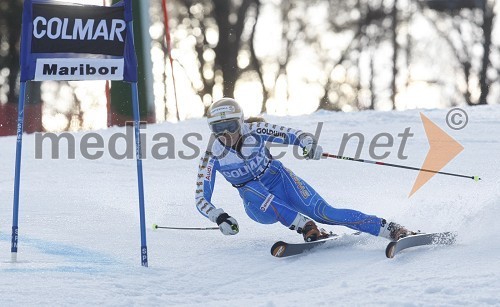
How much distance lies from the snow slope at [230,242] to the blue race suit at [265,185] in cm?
24

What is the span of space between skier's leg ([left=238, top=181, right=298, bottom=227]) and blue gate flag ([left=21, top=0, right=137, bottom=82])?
1.22m

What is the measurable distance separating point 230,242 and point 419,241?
5.09 ft

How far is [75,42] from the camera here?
5.87 metres

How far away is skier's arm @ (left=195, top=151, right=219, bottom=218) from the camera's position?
6.40m

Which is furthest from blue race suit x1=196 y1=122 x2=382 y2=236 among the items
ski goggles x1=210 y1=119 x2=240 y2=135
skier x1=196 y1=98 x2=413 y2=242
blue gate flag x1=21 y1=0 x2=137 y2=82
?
blue gate flag x1=21 y1=0 x2=137 y2=82

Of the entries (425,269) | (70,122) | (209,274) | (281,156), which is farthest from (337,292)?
(70,122)

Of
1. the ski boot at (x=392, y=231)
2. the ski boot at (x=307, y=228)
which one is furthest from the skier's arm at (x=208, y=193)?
the ski boot at (x=392, y=231)

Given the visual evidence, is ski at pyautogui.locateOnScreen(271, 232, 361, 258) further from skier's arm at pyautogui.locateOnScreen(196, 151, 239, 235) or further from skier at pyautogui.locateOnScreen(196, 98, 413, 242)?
skier's arm at pyautogui.locateOnScreen(196, 151, 239, 235)

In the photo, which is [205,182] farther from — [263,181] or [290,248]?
[290,248]

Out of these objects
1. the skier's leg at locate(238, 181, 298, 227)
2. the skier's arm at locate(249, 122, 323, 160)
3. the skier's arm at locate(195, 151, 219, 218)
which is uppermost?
the skier's arm at locate(249, 122, 323, 160)

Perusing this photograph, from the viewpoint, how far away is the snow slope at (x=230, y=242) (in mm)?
4996

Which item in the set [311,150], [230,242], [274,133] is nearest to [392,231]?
[311,150]

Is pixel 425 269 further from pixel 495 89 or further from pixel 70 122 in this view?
pixel 495 89

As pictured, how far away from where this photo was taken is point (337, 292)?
16.3ft
